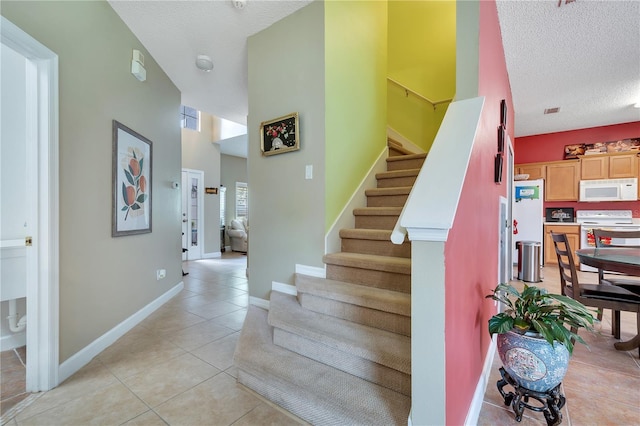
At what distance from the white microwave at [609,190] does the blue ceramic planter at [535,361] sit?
5.83 meters

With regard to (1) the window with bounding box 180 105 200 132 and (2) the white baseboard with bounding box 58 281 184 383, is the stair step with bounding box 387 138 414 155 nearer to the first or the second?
(2) the white baseboard with bounding box 58 281 184 383

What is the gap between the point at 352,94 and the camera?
2.69 meters

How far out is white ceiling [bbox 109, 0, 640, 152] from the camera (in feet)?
7.87

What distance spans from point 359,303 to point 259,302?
1.35 meters

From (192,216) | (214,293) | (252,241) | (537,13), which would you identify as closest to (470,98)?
(537,13)

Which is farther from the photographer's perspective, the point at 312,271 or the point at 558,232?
the point at 558,232

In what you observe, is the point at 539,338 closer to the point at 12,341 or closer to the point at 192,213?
the point at 12,341

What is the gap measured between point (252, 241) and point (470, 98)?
2219mm

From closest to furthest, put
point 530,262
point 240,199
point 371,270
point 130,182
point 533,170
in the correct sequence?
point 371,270 → point 130,182 → point 530,262 → point 533,170 → point 240,199

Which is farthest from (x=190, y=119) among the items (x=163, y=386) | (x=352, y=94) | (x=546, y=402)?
(x=546, y=402)

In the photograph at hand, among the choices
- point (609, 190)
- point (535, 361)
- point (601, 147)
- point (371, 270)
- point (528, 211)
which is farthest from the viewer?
point (601, 147)

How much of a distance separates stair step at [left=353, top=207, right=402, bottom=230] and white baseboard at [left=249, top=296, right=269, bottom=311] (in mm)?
1182

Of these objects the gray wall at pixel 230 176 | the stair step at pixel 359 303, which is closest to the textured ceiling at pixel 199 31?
the stair step at pixel 359 303

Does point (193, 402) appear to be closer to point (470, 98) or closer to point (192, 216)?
point (470, 98)
